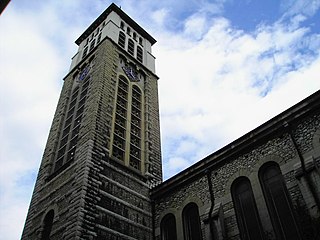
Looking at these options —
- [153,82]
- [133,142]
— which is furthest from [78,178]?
[153,82]

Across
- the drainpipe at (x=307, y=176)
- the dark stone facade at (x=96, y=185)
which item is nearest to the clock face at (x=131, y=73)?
the dark stone facade at (x=96, y=185)

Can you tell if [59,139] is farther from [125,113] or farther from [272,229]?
[272,229]

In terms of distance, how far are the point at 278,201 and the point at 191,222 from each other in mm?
4539

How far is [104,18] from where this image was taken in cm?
3428

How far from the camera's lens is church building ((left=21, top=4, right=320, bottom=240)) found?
46.5ft

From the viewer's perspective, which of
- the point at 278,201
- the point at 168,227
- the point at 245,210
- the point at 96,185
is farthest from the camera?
the point at 168,227

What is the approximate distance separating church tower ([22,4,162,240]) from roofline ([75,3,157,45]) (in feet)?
11.2

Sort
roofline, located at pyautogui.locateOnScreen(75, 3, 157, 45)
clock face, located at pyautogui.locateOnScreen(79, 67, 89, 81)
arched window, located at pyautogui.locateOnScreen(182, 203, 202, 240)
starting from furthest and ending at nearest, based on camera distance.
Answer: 1. roofline, located at pyautogui.locateOnScreen(75, 3, 157, 45)
2. clock face, located at pyautogui.locateOnScreen(79, 67, 89, 81)
3. arched window, located at pyautogui.locateOnScreen(182, 203, 202, 240)

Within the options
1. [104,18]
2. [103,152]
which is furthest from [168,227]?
[104,18]

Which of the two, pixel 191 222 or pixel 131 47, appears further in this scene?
pixel 131 47

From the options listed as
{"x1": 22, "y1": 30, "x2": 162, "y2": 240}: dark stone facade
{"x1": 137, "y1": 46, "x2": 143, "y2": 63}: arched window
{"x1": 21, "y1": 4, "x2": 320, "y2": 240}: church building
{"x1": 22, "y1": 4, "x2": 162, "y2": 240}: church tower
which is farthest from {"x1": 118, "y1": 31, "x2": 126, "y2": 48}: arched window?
{"x1": 22, "y1": 30, "x2": 162, "y2": 240}: dark stone facade

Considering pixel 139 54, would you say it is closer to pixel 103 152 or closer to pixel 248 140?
pixel 103 152

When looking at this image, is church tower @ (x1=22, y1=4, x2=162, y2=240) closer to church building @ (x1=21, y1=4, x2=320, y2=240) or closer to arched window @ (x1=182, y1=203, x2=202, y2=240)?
church building @ (x1=21, y1=4, x2=320, y2=240)

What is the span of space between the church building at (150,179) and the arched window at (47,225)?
51mm
